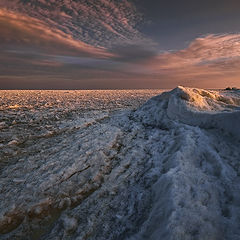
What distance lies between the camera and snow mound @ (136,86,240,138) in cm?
446

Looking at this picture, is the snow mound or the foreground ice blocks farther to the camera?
the snow mound

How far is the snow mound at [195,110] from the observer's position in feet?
14.6

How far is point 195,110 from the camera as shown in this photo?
602cm

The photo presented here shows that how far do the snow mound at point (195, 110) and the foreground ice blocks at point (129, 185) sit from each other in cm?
4

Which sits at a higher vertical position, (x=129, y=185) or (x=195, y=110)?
(x=195, y=110)

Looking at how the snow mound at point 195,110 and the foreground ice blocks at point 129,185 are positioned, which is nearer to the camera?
the foreground ice blocks at point 129,185

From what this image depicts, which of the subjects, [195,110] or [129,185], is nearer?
[129,185]

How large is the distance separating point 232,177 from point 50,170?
3.65m

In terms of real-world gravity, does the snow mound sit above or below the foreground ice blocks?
above

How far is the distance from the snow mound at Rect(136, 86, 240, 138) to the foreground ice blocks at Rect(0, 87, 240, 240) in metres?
0.04

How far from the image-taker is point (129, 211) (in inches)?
101

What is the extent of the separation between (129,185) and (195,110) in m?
4.16

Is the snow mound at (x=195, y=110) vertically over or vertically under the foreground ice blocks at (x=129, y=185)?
over

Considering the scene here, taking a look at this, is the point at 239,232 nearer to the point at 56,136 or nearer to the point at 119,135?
the point at 119,135
